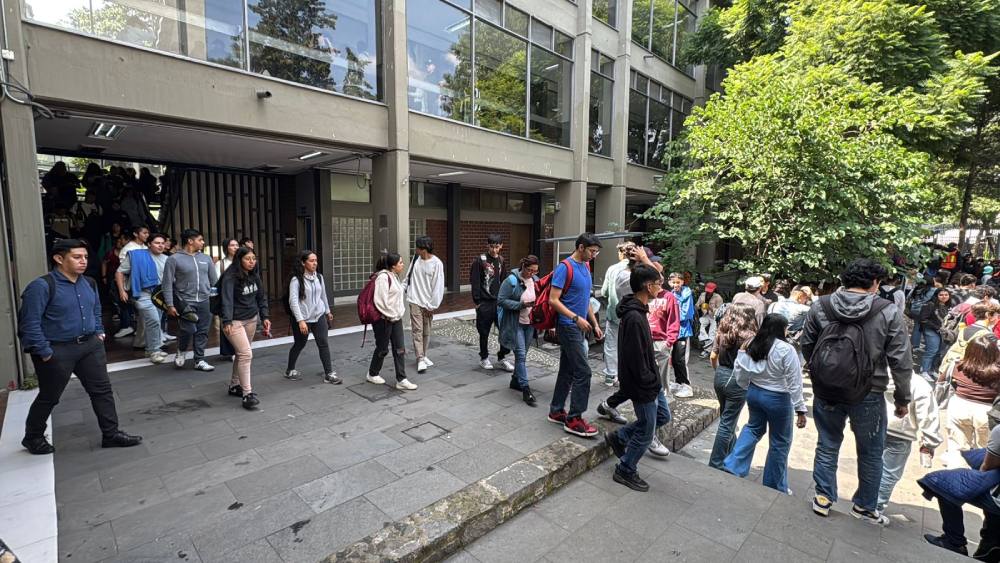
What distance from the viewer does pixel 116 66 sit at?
19.3 feet

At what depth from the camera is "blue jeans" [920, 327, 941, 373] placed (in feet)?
25.7

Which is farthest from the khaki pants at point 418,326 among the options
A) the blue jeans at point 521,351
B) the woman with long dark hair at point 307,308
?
the blue jeans at point 521,351

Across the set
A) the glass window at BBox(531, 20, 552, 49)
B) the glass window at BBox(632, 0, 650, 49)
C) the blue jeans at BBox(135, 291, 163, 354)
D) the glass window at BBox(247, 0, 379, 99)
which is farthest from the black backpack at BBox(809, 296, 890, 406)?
the glass window at BBox(632, 0, 650, 49)

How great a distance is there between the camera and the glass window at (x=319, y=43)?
24.4 ft

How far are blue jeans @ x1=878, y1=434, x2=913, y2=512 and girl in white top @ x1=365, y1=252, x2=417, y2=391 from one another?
452 centimetres

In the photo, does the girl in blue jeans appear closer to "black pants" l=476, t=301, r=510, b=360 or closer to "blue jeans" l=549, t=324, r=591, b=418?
"blue jeans" l=549, t=324, r=591, b=418

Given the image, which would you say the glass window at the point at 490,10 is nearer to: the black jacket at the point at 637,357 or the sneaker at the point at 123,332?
the sneaker at the point at 123,332

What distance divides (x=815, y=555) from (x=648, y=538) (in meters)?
1.03

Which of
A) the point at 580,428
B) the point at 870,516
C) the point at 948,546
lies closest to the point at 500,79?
the point at 580,428

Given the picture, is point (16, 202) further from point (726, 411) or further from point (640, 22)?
point (640, 22)

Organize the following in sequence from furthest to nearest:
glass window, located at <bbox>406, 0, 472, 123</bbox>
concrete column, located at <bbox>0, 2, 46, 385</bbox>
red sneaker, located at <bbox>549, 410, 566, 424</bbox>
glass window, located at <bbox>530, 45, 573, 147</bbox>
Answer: glass window, located at <bbox>530, 45, 573, 147</bbox>, glass window, located at <bbox>406, 0, 472, 123</bbox>, concrete column, located at <bbox>0, 2, 46, 385</bbox>, red sneaker, located at <bbox>549, 410, 566, 424</bbox>

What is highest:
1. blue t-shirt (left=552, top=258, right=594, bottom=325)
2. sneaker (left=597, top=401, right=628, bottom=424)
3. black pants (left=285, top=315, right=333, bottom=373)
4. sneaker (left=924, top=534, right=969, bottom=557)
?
blue t-shirt (left=552, top=258, right=594, bottom=325)

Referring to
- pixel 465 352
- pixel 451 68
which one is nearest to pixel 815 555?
pixel 465 352

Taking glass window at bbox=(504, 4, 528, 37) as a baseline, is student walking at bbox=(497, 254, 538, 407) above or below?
below
